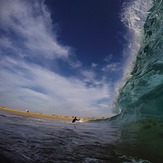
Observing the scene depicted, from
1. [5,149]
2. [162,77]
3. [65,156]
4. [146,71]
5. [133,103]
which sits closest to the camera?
[5,149]

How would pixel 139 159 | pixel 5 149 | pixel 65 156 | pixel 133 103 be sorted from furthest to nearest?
Result: pixel 133 103 → pixel 139 159 → pixel 65 156 → pixel 5 149

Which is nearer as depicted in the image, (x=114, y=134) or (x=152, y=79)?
(x=114, y=134)

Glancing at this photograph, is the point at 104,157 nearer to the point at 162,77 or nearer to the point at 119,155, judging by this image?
the point at 119,155

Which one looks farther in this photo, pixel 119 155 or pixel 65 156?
pixel 119 155

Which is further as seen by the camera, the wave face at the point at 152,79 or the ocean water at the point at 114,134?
the wave face at the point at 152,79

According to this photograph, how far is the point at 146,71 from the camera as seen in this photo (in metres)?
13.8

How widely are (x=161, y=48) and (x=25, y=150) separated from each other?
11.5m

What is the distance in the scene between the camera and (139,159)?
4.28 m

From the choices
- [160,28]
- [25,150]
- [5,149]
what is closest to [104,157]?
[25,150]

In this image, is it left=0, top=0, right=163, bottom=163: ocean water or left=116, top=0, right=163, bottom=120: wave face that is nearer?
left=0, top=0, right=163, bottom=163: ocean water

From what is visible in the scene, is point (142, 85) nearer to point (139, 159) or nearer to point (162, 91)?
point (162, 91)

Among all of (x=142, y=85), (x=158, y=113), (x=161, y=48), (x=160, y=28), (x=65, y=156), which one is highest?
(x=160, y=28)

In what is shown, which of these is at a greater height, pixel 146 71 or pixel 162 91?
pixel 146 71

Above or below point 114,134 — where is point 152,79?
above
